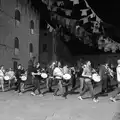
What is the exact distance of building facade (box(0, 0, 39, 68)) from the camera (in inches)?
846

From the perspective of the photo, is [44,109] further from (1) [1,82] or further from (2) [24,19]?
(2) [24,19]

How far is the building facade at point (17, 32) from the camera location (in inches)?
846

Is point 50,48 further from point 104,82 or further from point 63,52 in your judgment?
point 104,82

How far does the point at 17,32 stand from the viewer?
23.6 m

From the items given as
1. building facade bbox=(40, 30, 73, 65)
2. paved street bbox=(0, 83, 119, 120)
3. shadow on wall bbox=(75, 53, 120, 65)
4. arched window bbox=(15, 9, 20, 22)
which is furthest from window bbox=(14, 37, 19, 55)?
paved street bbox=(0, 83, 119, 120)

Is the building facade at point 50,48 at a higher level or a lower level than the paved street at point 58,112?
higher

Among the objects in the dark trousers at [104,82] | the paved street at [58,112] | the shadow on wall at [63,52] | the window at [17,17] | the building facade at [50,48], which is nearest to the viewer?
the paved street at [58,112]

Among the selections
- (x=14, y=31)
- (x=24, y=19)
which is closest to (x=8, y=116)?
(x=14, y=31)

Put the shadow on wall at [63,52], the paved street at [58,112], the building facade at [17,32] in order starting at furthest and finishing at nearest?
the shadow on wall at [63,52], the building facade at [17,32], the paved street at [58,112]

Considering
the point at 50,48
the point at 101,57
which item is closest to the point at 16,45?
the point at 50,48

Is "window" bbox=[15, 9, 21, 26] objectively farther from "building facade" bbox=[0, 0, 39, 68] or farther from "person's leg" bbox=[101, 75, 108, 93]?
"person's leg" bbox=[101, 75, 108, 93]

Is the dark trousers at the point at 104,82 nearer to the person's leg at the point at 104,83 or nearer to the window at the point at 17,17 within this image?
the person's leg at the point at 104,83

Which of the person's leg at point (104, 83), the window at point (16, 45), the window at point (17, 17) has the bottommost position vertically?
the person's leg at point (104, 83)

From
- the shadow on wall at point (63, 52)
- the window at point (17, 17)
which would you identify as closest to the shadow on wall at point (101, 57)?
the shadow on wall at point (63, 52)
